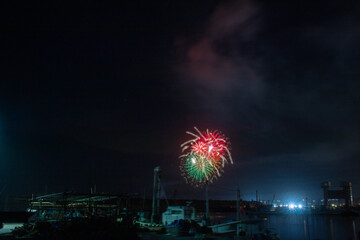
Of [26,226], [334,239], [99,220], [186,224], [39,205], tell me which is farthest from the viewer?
[334,239]

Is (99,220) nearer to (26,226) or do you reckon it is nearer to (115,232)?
(115,232)

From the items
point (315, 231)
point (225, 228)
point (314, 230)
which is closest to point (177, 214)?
point (225, 228)

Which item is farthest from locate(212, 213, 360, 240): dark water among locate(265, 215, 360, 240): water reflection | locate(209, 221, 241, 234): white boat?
locate(209, 221, 241, 234): white boat

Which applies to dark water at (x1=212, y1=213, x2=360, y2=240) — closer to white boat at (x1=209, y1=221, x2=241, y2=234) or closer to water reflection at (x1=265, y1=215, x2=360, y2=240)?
water reflection at (x1=265, y1=215, x2=360, y2=240)

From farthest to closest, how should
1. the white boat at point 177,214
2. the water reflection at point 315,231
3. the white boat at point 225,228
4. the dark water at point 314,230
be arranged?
the water reflection at point 315,231, the dark water at point 314,230, the white boat at point 177,214, the white boat at point 225,228

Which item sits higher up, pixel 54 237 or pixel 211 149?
pixel 211 149

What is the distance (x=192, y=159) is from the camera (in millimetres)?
43062

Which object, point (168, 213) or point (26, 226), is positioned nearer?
point (26, 226)

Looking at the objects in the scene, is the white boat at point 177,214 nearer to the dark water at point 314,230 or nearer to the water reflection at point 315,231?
the dark water at point 314,230

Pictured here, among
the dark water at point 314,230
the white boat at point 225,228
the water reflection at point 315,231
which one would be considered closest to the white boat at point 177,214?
the white boat at point 225,228

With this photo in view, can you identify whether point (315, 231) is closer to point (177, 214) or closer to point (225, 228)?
point (225, 228)

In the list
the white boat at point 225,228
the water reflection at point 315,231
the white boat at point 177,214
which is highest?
the white boat at point 177,214

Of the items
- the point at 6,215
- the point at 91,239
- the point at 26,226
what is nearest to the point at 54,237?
the point at 91,239

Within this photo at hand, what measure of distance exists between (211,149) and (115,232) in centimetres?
1897
